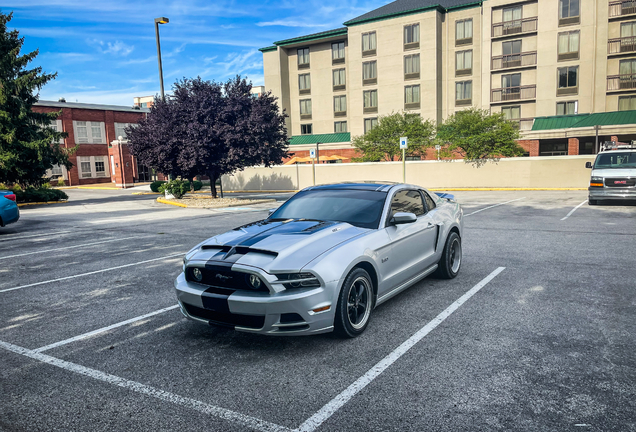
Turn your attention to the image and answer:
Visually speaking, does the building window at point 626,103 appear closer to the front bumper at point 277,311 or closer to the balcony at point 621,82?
the balcony at point 621,82

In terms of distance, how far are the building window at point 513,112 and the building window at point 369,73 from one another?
42.6 feet

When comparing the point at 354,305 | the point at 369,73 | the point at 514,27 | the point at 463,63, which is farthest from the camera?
the point at 369,73

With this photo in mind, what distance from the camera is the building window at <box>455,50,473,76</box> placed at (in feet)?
145

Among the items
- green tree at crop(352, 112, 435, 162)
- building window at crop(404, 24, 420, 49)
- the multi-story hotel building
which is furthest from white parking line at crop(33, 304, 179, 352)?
building window at crop(404, 24, 420, 49)

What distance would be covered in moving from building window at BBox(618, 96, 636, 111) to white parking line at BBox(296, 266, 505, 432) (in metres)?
41.0

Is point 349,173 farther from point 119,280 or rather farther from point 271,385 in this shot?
point 271,385

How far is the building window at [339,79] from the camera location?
51.0m

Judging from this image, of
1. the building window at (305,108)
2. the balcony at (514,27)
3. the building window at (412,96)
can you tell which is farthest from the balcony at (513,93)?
the building window at (305,108)

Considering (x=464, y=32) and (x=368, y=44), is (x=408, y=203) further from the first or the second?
(x=368, y=44)

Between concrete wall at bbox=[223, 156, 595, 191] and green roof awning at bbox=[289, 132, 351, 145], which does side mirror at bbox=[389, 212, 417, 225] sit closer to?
concrete wall at bbox=[223, 156, 595, 191]

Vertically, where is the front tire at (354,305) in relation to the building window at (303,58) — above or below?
below

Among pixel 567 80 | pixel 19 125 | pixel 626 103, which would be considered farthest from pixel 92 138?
pixel 626 103

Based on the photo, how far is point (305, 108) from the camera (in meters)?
53.6

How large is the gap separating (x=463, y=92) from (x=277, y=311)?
45015 millimetres
